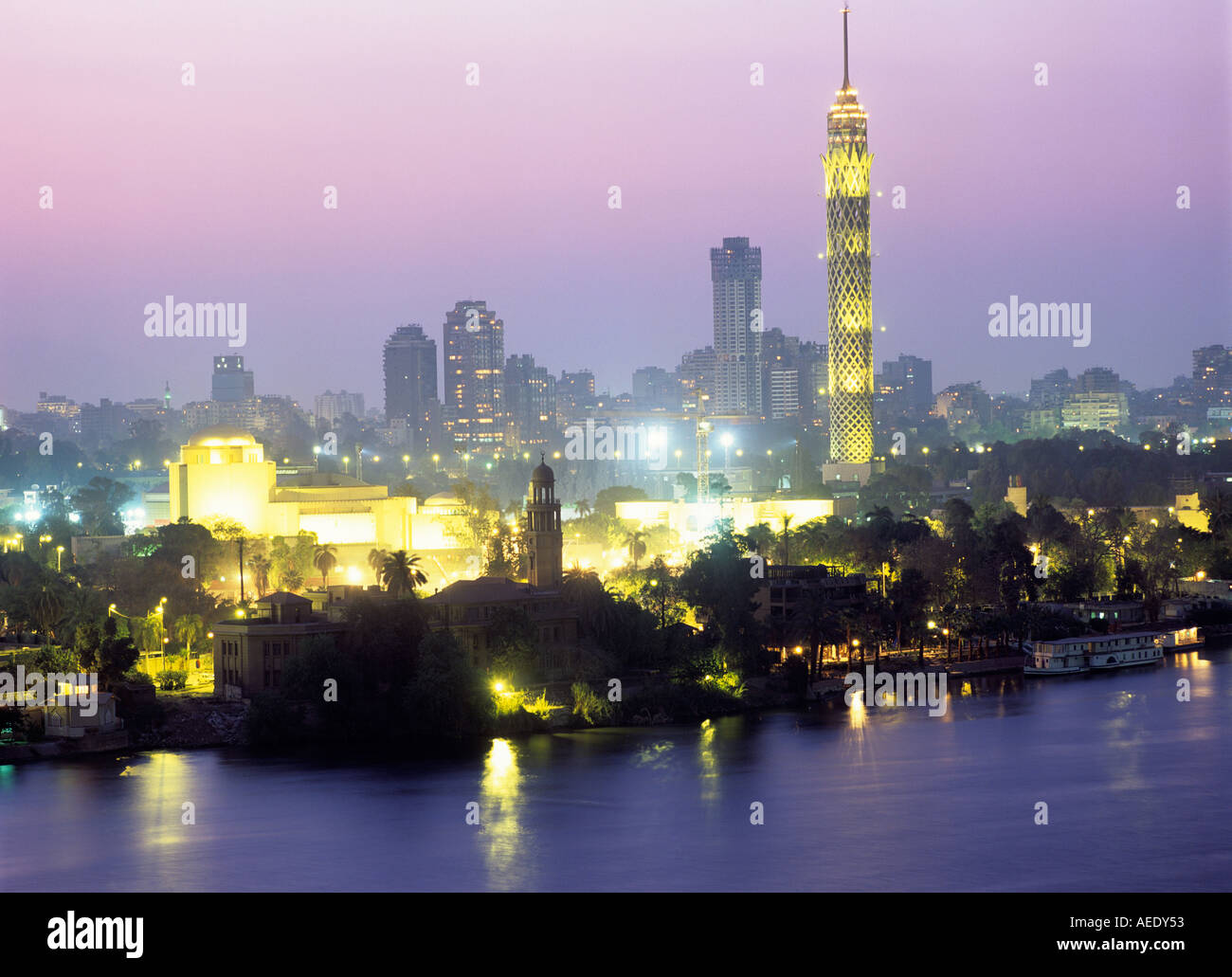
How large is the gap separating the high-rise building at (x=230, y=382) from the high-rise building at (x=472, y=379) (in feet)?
36.2

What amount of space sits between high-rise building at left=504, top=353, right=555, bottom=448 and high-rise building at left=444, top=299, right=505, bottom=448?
0.60 meters

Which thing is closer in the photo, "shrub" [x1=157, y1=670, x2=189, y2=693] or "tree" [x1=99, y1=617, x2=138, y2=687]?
"tree" [x1=99, y1=617, x2=138, y2=687]

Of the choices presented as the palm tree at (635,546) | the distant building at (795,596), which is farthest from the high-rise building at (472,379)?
the distant building at (795,596)

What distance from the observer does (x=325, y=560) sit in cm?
3653

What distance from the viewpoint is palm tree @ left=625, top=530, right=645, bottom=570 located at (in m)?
42.7

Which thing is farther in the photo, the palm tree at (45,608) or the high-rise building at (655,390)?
the high-rise building at (655,390)

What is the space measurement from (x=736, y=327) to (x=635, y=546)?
6186cm

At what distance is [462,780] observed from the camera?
74.2 ft

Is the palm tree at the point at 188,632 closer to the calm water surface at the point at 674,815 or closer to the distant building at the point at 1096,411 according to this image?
the calm water surface at the point at 674,815

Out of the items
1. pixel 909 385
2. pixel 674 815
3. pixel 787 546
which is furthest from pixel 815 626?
pixel 909 385

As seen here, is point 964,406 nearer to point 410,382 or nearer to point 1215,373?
point 1215,373

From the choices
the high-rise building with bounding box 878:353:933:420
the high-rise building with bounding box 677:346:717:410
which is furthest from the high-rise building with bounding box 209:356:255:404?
the high-rise building with bounding box 878:353:933:420

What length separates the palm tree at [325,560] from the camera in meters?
36.5

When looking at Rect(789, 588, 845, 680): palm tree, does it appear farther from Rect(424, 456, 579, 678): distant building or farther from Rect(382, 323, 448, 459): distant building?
Rect(382, 323, 448, 459): distant building
